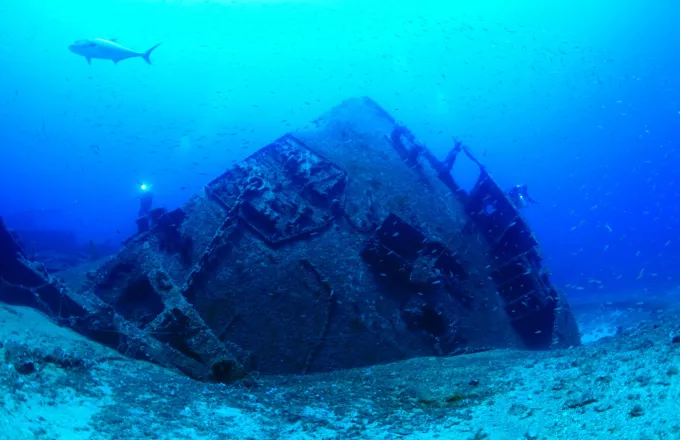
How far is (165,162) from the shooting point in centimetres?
15475

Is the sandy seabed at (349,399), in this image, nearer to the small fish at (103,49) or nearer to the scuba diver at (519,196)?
A: the scuba diver at (519,196)

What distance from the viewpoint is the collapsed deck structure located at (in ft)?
19.6

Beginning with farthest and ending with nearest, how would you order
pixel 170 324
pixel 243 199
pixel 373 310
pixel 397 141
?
pixel 397 141 → pixel 243 199 → pixel 373 310 → pixel 170 324

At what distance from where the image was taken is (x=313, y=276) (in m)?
6.55

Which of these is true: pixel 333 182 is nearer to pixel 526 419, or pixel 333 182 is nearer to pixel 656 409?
pixel 526 419

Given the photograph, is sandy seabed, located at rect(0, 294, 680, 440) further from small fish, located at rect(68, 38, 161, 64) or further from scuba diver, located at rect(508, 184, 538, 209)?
small fish, located at rect(68, 38, 161, 64)

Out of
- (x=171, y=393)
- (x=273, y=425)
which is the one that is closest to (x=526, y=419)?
(x=273, y=425)

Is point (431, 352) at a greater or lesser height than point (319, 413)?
greater

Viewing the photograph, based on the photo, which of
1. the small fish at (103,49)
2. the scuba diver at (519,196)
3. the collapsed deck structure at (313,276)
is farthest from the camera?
the small fish at (103,49)

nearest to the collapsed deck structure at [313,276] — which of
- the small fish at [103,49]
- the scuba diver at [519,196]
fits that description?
the scuba diver at [519,196]

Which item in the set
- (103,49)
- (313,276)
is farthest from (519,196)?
(103,49)

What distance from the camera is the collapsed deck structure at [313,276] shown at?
598 cm

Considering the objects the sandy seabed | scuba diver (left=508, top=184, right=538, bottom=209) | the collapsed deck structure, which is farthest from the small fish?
scuba diver (left=508, top=184, right=538, bottom=209)

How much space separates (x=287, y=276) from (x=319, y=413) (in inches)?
121
